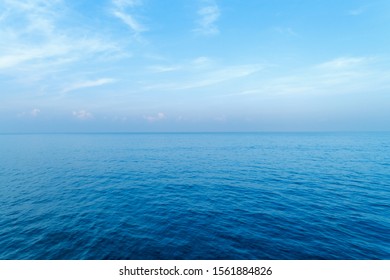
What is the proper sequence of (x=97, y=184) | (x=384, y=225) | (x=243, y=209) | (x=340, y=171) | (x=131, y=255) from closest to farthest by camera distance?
(x=131, y=255), (x=384, y=225), (x=243, y=209), (x=97, y=184), (x=340, y=171)

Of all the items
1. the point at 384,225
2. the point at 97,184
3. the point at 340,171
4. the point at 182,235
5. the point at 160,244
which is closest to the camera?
the point at 160,244

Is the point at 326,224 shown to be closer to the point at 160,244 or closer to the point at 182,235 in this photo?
the point at 182,235

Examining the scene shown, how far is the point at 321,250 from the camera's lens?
50.2ft

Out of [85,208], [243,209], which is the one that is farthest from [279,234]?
[85,208]

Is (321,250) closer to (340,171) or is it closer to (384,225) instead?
(384,225)

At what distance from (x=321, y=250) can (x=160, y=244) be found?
1428cm

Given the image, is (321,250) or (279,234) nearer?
(321,250)
